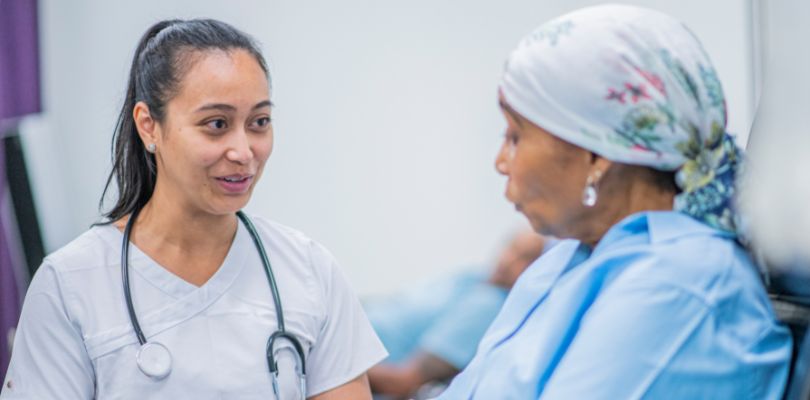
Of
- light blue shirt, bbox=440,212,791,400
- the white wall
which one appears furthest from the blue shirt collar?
the white wall

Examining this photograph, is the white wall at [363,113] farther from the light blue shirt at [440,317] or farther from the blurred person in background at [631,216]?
the blurred person in background at [631,216]

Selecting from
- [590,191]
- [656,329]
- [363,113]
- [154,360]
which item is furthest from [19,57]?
[656,329]

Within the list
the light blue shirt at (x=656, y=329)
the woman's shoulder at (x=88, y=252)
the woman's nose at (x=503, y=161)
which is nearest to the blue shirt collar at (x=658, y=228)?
the light blue shirt at (x=656, y=329)

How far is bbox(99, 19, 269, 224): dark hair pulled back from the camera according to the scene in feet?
5.13

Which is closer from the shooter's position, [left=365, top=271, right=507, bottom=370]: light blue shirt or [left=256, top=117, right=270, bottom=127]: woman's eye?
[left=256, top=117, right=270, bottom=127]: woman's eye

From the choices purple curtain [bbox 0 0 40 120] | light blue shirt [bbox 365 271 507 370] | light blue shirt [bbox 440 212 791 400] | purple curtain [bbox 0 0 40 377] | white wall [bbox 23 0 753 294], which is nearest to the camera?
light blue shirt [bbox 440 212 791 400]

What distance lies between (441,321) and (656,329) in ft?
7.92

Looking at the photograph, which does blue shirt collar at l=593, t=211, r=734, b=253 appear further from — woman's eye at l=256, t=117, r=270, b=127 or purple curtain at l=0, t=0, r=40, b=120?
purple curtain at l=0, t=0, r=40, b=120

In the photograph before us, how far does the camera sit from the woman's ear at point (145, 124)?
1.58 metres

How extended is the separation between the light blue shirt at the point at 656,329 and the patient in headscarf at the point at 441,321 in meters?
2.01

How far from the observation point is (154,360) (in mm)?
1489

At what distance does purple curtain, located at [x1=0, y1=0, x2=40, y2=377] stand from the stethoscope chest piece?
54.4 inches

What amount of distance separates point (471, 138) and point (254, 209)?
82 centimetres

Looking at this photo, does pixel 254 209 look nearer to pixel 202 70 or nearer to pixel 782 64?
pixel 202 70
